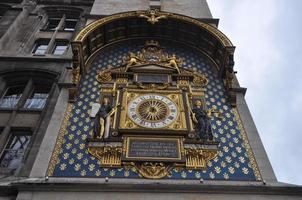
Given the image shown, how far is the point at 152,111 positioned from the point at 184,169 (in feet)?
10.1

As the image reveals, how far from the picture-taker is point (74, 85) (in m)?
15.1

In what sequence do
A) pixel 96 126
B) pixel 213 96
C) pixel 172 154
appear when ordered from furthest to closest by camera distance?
pixel 213 96 < pixel 96 126 < pixel 172 154

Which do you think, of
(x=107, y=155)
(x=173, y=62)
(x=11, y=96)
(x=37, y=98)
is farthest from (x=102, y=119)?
(x=11, y=96)

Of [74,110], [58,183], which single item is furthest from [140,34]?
[58,183]

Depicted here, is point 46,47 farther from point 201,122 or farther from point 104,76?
point 201,122

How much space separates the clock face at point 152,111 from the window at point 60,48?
7.41 metres

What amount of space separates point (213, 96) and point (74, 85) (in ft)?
20.3

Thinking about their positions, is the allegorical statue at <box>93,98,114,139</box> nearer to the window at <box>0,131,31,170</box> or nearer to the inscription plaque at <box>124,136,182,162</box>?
the inscription plaque at <box>124,136,182,162</box>

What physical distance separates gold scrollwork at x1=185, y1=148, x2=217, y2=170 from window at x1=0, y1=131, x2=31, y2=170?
656 cm

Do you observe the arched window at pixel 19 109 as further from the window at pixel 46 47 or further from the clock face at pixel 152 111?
the clock face at pixel 152 111

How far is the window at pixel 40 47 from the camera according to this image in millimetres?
19861

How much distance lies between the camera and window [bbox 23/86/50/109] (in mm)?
16234

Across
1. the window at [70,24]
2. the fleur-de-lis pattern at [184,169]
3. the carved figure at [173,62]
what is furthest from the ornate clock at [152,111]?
the window at [70,24]

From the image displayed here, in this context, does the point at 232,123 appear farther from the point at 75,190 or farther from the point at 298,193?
the point at 75,190
